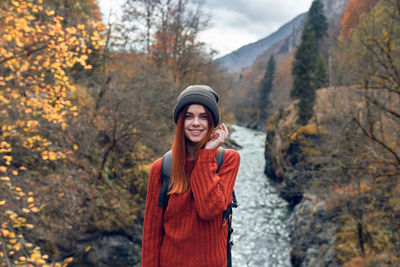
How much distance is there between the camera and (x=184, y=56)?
15.6 m

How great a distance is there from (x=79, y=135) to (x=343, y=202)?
989cm

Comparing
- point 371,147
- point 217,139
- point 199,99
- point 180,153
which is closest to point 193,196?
point 180,153

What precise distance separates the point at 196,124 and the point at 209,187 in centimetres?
44

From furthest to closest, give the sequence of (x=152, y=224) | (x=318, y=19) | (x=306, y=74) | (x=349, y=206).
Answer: (x=318, y=19)
(x=306, y=74)
(x=349, y=206)
(x=152, y=224)

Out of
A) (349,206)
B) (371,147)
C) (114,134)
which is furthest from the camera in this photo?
(114,134)

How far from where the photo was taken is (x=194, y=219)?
5.43 ft

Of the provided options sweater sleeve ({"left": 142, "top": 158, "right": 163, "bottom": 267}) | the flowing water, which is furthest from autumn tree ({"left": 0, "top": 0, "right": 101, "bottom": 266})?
the flowing water

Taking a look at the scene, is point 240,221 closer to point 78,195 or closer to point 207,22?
point 78,195

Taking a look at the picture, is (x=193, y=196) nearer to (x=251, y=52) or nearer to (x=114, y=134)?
(x=251, y=52)

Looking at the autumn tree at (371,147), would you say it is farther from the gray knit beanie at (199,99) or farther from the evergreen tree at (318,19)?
the evergreen tree at (318,19)

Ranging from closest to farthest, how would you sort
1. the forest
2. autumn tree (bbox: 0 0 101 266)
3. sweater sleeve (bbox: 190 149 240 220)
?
sweater sleeve (bbox: 190 149 240 220)
autumn tree (bbox: 0 0 101 266)
the forest

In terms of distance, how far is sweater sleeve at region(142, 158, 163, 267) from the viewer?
5.83ft

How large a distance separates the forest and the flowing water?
1.37 metres

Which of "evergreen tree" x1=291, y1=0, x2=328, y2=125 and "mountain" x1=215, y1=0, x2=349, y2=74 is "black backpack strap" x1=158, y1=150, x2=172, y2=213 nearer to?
"mountain" x1=215, y1=0, x2=349, y2=74
